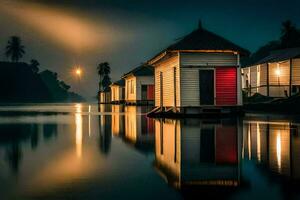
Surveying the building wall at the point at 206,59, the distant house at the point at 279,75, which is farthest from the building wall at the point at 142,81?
the building wall at the point at 206,59

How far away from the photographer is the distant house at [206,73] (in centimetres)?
2878

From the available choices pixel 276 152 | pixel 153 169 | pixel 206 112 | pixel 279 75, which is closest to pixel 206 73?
pixel 206 112

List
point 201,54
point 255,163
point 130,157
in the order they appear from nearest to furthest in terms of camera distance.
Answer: point 255,163 → point 130,157 → point 201,54

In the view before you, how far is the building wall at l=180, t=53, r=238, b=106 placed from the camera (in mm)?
28922

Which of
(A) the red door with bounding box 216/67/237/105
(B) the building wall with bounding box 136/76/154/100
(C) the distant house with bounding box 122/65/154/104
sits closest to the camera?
(A) the red door with bounding box 216/67/237/105

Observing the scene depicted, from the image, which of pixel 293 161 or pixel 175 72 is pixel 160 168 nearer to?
pixel 293 161

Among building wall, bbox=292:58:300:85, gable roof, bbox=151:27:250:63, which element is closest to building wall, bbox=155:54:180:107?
gable roof, bbox=151:27:250:63

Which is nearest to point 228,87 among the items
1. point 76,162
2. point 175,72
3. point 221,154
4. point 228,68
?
point 228,68

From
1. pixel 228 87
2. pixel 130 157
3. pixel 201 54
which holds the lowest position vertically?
pixel 130 157

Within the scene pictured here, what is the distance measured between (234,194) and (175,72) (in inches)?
974

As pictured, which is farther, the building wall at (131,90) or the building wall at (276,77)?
the building wall at (131,90)

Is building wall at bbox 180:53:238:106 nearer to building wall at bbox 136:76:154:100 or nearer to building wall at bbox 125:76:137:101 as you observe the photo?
building wall at bbox 136:76:154:100

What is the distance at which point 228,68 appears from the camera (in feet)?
96.0

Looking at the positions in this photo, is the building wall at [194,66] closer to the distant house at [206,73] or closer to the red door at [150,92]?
the distant house at [206,73]
